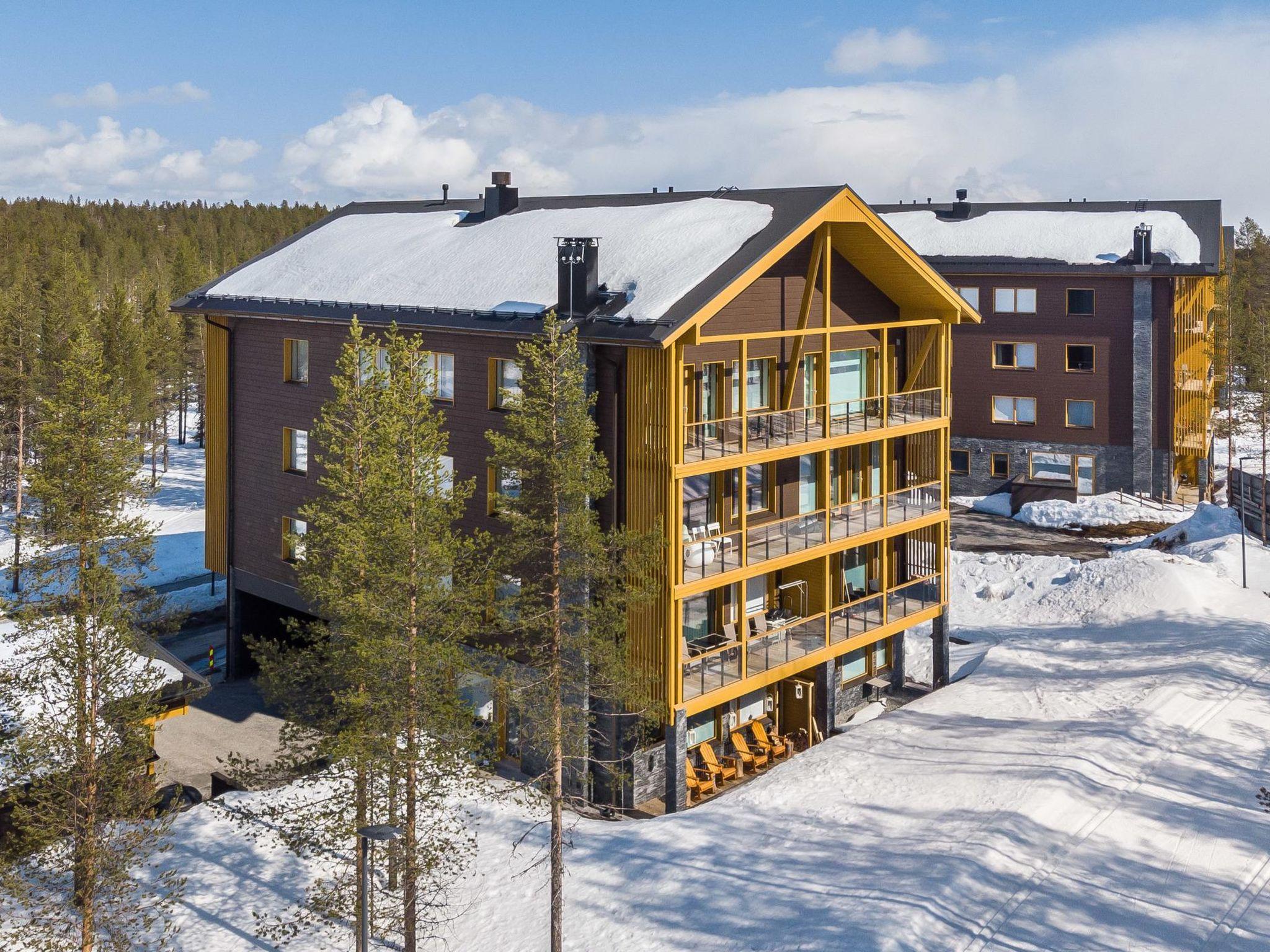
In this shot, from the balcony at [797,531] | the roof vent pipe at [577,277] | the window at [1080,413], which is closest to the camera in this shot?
the roof vent pipe at [577,277]

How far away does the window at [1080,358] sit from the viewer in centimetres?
4791

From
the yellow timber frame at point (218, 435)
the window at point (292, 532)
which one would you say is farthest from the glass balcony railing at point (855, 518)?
the yellow timber frame at point (218, 435)

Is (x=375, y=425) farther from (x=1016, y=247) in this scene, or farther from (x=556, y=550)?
(x=1016, y=247)

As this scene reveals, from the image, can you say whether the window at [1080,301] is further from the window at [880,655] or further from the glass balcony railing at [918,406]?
the window at [880,655]

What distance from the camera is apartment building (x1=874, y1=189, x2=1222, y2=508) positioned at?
154 ft

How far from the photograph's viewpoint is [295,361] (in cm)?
2786

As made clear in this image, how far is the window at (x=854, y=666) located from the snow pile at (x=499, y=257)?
34.0 ft

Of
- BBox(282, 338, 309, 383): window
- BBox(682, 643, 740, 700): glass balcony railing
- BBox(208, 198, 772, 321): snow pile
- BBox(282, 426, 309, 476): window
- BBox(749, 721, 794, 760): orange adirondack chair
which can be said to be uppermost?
BBox(208, 198, 772, 321): snow pile

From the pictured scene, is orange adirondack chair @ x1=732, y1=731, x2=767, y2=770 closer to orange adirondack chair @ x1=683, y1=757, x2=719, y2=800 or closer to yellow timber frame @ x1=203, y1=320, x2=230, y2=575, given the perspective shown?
orange adirondack chair @ x1=683, y1=757, x2=719, y2=800

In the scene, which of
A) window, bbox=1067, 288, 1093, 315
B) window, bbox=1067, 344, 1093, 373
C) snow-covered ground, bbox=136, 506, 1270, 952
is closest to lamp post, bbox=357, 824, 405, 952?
snow-covered ground, bbox=136, 506, 1270, 952

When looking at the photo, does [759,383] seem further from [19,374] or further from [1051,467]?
[1051,467]

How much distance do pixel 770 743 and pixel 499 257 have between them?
11.4 m

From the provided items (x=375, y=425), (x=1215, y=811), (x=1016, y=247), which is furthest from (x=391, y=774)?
(x=1016, y=247)

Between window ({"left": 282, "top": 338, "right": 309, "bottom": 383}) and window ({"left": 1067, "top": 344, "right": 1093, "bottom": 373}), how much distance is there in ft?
106
